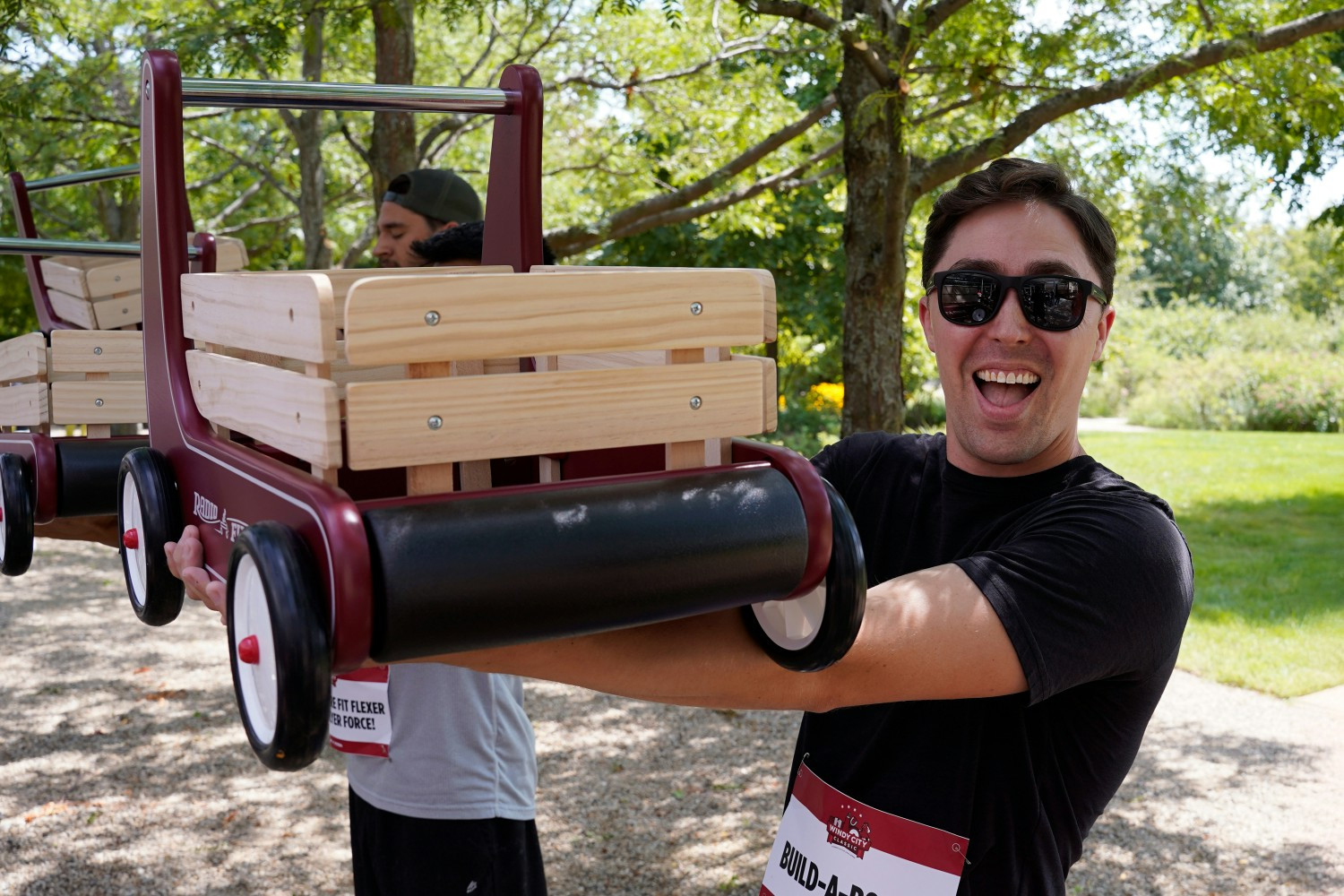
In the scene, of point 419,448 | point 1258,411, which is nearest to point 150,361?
point 419,448

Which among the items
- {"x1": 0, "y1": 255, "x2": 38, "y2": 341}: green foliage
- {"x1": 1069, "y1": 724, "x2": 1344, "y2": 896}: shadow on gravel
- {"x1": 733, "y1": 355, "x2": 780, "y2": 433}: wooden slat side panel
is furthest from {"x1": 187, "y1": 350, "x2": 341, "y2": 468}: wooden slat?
{"x1": 0, "y1": 255, "x2": 38, "y2": 341}: green foliage

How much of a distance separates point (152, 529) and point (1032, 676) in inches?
52.1

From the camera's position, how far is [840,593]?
1.46m

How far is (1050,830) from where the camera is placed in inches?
77.2

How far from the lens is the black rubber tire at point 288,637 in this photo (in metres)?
1.21

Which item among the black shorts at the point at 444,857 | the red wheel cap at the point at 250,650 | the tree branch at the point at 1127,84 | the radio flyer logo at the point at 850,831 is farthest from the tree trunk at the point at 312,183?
the red wheel cap at the point at 250,650

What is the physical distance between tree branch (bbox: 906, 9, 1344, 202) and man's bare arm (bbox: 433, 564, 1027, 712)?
3.73 meters

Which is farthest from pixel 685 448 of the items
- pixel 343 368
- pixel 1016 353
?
pixel 1016 353

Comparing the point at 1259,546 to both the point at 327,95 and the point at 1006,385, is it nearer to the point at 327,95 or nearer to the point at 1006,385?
the point at 1006,385

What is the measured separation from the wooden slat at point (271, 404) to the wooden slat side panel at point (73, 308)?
50.3 inches

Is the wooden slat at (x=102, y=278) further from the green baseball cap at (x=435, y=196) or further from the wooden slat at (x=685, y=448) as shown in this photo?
the wooden slat at (x=685, y=448)

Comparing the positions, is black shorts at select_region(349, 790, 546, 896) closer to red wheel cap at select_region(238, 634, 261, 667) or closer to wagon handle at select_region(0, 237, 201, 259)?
wagon handle at select_region(0, 237, 201, 259)

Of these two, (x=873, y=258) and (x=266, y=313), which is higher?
(x=873, y=258)

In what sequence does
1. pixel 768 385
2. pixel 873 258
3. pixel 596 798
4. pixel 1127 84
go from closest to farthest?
pixel 768 385 → pixel 1127 84 → pixel 873 258 → pixel 596 798
